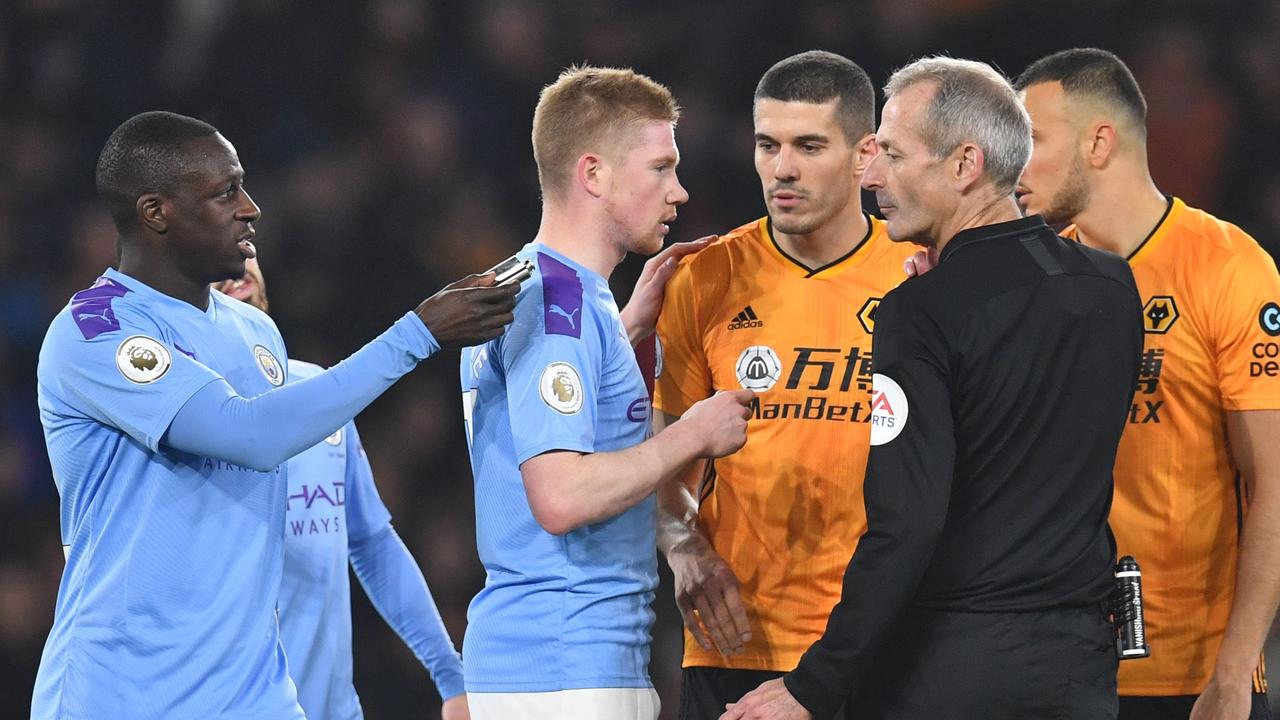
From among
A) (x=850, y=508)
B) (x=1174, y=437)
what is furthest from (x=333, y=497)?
(x=1174, y=437)

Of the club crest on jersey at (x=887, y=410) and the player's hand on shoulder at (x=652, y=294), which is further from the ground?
the player's hand on shoulder at (x=652, y=294)

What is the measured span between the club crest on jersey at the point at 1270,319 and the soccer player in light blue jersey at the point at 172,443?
186cm

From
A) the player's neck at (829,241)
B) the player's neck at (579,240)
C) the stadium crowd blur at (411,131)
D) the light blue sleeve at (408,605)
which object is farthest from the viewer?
the stadium crowd blur at (411,131)

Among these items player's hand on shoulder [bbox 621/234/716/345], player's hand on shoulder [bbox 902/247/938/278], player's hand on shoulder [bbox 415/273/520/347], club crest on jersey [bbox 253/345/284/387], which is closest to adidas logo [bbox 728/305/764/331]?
player's hand on shoulder [bbox 621/234/716/345]

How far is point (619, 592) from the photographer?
9.95 ft

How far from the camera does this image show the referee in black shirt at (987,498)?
9.09 feet

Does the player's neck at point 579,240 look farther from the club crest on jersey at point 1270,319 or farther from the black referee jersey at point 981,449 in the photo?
the club crest on jersey at point 1270,319

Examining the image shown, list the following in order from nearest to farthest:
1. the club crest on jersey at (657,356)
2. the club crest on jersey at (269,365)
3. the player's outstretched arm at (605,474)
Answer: the player's outstretched arm at (605,474)
the club crest on jersey at (269,365)
the club crest on jersey at (657,356)

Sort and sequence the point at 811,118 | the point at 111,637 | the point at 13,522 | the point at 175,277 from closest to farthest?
the point at 111,637 → the point at 175,277 → the point at 811,118 → the point at 13,522

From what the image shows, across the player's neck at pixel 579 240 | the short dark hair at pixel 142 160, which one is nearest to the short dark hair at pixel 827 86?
the player's neck at pixel 579 240

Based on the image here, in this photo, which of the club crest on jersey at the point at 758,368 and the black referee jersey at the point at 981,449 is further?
the club crest on jersey at the point at 758,368

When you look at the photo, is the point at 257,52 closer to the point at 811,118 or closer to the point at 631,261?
the point at 631,261

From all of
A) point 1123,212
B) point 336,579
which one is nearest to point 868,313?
point 1123,212

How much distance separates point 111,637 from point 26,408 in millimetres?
4691
